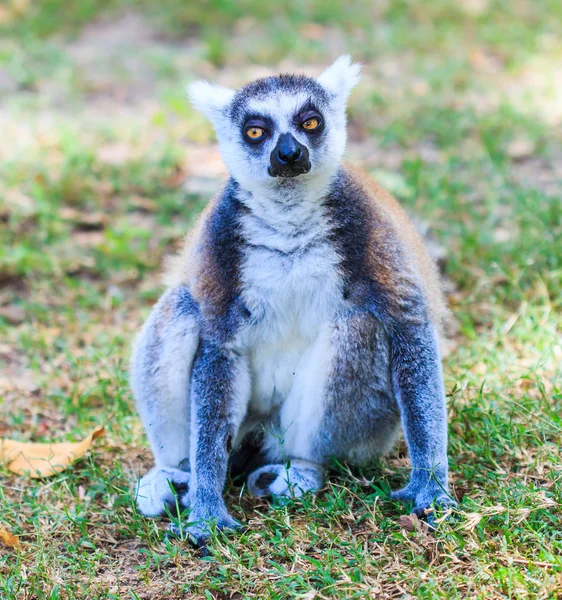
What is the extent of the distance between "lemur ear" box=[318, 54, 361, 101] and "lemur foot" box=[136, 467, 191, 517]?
199 cm

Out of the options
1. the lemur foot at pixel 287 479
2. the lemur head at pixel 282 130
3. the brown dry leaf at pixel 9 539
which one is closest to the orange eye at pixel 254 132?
the lemur head at pixel 282 130

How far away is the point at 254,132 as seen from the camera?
389 cm

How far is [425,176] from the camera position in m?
7.00

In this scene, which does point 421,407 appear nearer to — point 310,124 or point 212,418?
point 212,418

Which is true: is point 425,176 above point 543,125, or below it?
below

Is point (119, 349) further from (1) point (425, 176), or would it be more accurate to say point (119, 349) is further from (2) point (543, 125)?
(2) point (543, 125)

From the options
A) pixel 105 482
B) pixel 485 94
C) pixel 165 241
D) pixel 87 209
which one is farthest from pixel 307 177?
pixel 485 94

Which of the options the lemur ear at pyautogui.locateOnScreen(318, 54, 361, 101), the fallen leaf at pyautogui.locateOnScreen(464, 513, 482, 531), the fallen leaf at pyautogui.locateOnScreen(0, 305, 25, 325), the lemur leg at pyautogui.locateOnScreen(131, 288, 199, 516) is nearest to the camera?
the fallen leaf at pyautogui.locateOnScreen(464, 513, 482, 531)

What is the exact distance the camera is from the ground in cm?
339

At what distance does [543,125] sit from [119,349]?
4.50 metres

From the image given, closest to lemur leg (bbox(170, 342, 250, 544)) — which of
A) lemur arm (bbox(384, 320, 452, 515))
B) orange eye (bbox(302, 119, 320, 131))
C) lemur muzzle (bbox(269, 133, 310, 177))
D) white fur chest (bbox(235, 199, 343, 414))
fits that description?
white fur chest (bbox(235, 199, 343, 414))

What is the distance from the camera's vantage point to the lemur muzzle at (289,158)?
3.62m

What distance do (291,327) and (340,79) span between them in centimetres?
128

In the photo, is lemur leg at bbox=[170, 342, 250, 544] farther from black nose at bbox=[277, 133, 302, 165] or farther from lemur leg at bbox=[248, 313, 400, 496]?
black nose at bbox=[277, 133, 302, 165]
